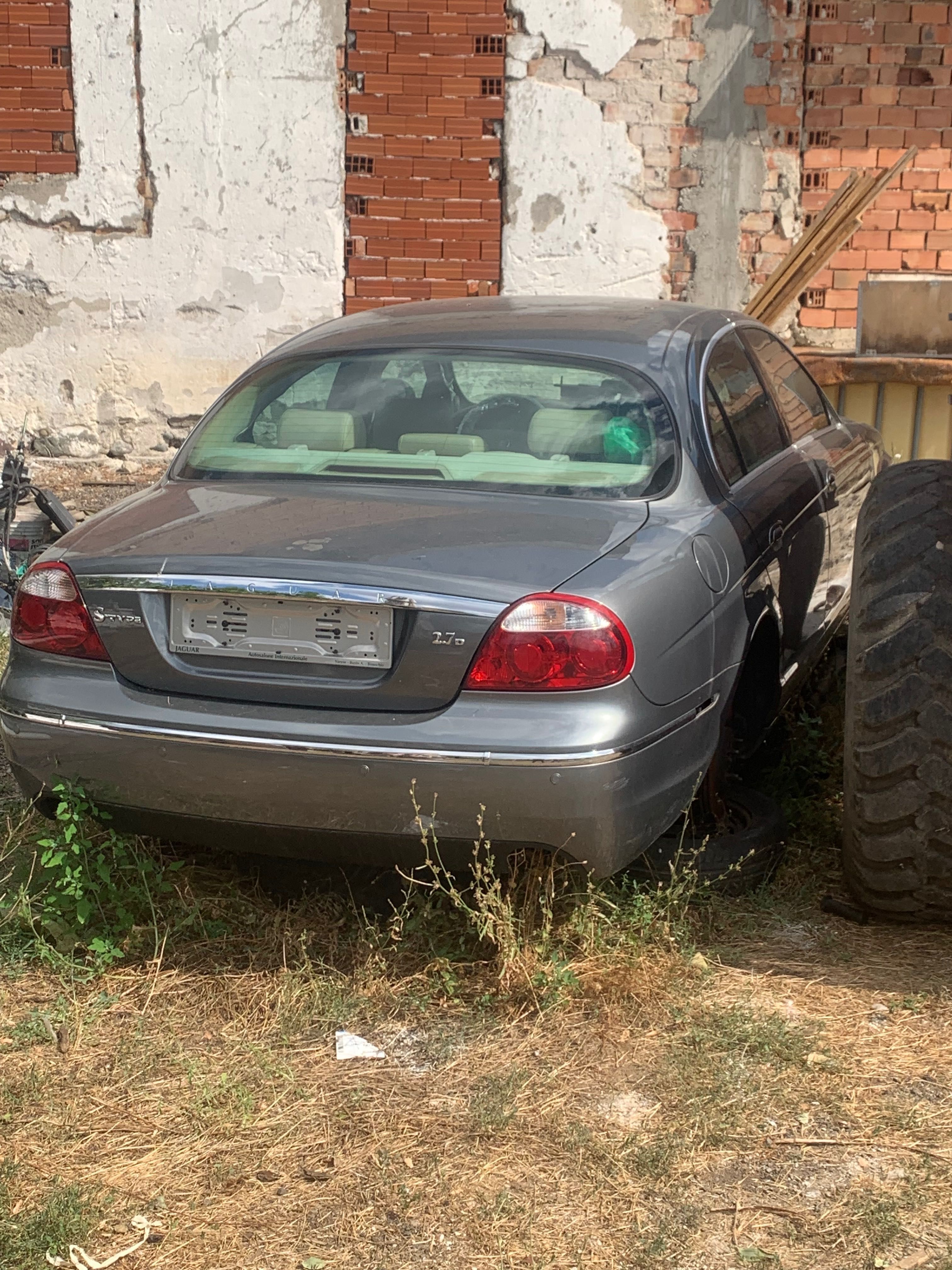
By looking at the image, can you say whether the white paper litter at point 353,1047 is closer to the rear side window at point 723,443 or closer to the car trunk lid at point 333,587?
the car trunk lid at point 333,587

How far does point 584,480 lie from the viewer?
10.9 feet

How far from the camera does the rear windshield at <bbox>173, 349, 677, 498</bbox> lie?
3.37 meters

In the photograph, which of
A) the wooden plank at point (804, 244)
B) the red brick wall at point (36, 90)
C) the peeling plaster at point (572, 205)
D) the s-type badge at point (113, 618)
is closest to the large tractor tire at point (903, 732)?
the s-type badge at point (113, 618)

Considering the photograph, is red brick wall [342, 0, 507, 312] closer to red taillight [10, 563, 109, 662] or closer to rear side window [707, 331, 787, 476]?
rear side window [707, 331, 787, 476]

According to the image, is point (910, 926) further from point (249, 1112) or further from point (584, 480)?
point (249, 1112)

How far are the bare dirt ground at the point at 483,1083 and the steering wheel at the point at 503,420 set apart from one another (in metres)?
1.13

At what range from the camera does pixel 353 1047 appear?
2.88 m

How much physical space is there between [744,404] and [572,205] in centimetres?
480

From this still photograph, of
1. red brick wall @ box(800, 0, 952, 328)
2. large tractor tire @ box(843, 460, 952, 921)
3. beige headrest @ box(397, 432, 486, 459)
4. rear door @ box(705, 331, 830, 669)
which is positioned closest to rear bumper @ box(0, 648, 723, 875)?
large tractor tire @ box(843, 460, 952, 921)

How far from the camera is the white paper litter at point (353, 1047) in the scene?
9.34ft

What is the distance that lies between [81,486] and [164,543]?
19.4 feet

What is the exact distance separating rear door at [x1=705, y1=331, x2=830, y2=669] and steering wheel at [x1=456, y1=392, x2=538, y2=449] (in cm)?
50

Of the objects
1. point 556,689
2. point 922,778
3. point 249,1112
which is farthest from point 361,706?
point 922,778

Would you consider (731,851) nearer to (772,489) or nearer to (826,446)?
(772,489)
